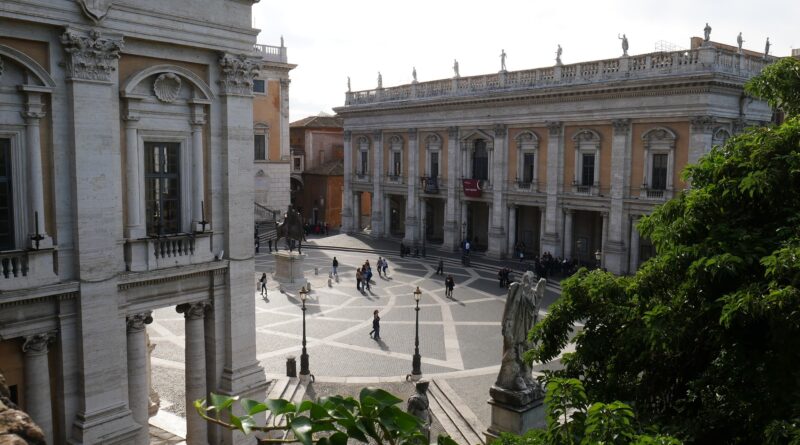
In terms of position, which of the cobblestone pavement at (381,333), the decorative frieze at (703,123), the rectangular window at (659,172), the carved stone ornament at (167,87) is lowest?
the cobblestone pavement at (381,333)

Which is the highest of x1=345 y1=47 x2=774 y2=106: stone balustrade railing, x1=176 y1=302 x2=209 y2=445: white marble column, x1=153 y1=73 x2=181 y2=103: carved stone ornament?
x1=345 y1=47 x2=774 y2=106: stone balustrade railing

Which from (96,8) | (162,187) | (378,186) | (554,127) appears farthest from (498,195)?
(96,8)

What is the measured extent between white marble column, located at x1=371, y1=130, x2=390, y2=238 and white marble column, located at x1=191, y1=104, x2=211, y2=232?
38863 millimetres

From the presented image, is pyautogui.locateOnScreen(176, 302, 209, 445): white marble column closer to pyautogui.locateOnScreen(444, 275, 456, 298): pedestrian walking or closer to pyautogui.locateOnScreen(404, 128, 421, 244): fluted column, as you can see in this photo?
pyautogui.locateOnScreen(444, 275, 456, 298): pedestrian walking

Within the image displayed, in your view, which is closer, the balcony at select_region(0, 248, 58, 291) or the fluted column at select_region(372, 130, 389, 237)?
the balcony at select_region(0, 248, 58, 291)

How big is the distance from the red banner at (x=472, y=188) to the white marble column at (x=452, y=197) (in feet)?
4.19

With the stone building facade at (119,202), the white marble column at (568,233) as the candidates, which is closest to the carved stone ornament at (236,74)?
the stone building facade at (119,202)

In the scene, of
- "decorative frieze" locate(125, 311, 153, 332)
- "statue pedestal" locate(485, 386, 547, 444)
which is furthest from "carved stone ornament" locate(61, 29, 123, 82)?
"statue pedestal" locate(485, 386, 547, 444)

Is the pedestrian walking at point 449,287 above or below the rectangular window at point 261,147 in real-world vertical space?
below

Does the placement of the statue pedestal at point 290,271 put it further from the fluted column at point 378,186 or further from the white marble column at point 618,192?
the fluted column at point 378,186

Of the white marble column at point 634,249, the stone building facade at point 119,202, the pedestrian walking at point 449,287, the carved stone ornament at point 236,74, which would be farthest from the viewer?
the white marble column at point 634,249

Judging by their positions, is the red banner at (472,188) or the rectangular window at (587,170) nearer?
the rectangular window at (587,170)

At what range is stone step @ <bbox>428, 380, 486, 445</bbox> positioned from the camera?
703 inches

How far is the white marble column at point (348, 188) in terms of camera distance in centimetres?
5566
